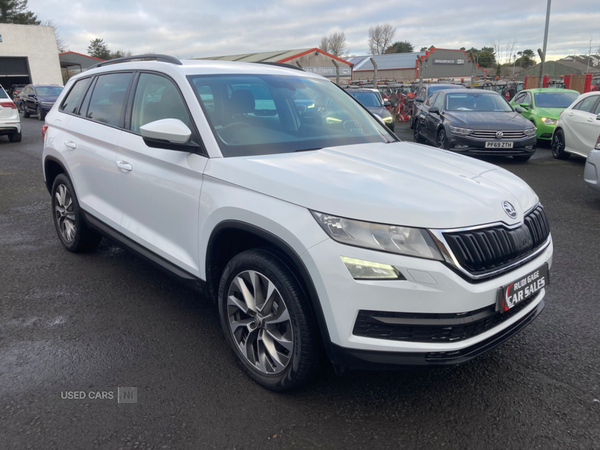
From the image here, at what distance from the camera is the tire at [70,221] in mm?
4551

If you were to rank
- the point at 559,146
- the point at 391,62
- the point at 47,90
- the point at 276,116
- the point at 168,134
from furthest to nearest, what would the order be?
the point at 391,62 → the point at 47,90 → the point at 559,146 → the point at 276,116 → the point at 168,134

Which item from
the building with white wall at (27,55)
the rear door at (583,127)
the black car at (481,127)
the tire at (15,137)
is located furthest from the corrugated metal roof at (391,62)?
the rear door at (583,127)

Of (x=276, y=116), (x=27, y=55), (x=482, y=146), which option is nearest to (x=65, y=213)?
(x=276, y=116)

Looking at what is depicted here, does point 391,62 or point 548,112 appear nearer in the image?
point 548,112

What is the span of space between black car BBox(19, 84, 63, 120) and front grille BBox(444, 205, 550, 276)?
23165mm

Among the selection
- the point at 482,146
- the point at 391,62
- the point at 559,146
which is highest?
the point at 391,62

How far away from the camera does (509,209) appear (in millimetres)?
2506

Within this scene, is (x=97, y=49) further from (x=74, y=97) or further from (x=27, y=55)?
→ (x=74, y=97)

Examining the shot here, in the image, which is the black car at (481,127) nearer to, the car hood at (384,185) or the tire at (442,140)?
the tire at (442,140)

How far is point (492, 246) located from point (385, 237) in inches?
21.6

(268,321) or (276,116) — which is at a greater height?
(276,116)

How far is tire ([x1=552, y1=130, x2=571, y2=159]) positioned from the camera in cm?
1062

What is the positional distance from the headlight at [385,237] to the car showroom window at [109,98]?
2366mm

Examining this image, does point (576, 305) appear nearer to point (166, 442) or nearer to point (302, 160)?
point (302, 160)
